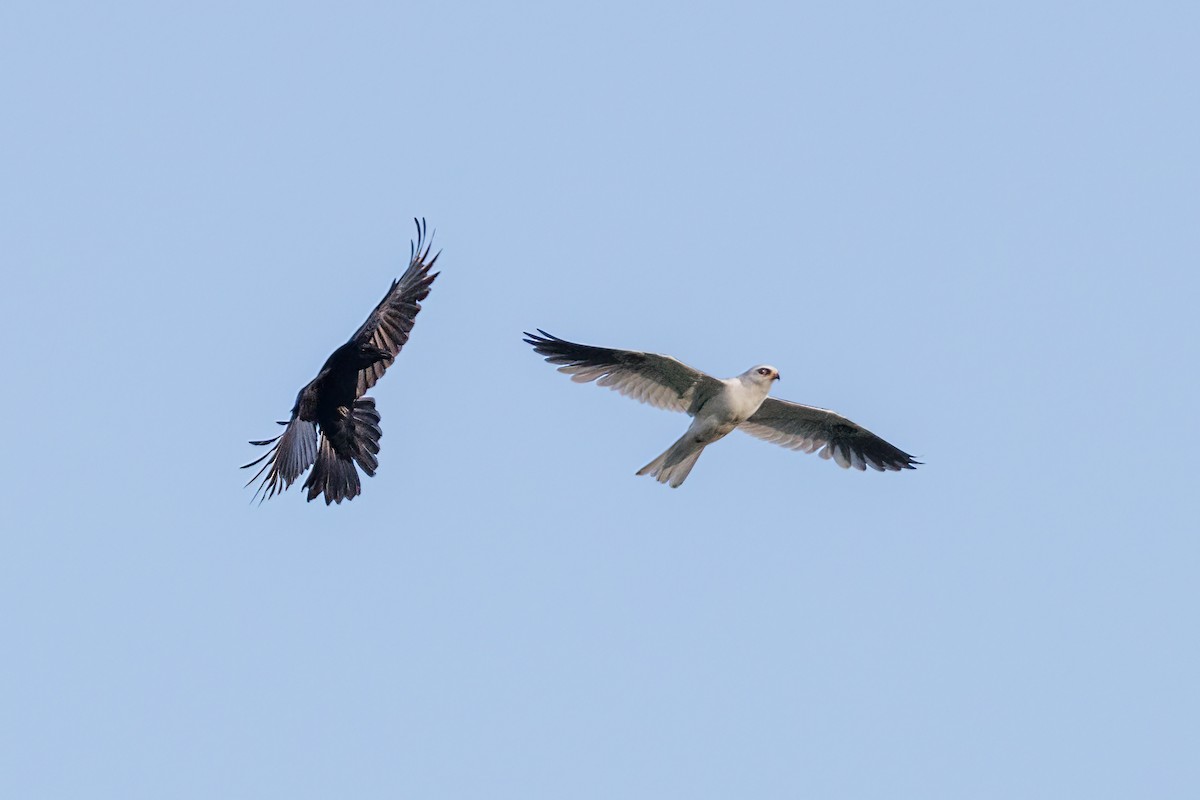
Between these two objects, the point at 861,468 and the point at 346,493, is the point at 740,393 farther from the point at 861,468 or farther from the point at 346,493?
the point at 346,493

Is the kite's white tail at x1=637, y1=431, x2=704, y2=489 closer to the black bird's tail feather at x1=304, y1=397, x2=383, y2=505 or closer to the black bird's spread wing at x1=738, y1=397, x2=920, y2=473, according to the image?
the black bird's spread wing at x1=738, y1=397, x2=920, y2=473

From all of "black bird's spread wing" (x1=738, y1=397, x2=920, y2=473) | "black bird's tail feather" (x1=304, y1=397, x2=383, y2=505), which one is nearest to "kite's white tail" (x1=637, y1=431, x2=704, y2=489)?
"black bird's spread wing" (x1=738, y1=397, x2=920, y2=473)

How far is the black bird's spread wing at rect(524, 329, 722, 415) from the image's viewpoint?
1712cm

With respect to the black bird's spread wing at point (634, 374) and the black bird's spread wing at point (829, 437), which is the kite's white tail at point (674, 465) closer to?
the black bird's spread wing at point (634, 374)

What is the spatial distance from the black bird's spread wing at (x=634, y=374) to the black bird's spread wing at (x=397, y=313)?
132 cm

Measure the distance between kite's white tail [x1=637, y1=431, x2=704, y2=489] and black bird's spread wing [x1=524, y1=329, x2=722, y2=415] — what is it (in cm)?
46

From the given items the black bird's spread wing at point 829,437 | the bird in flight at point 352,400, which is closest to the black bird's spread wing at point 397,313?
the bird in flight at point 352,400

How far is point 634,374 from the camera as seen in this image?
1738cm

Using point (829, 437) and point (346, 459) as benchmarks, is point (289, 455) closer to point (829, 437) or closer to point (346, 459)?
point (346, 459)

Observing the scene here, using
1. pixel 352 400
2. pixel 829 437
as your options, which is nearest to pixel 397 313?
pixel 352 400

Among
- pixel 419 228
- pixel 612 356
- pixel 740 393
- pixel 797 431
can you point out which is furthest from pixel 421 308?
pixel 797 431

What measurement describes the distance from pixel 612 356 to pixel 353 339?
2806 millimetres

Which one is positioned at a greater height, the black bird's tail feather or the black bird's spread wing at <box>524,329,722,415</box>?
the black bird's spread wing at <box>524,329,722,415</box>

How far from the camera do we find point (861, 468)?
63.6 ft
